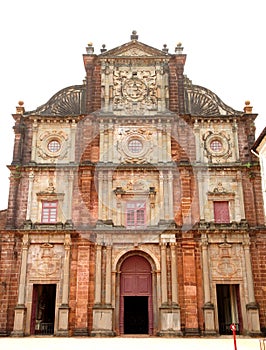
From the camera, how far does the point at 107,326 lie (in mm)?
23797

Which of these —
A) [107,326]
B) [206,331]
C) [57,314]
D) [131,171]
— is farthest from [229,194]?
[57,314]

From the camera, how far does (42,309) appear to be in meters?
29.5

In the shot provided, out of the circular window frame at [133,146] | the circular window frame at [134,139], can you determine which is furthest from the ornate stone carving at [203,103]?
the circular window frame at [133,146]

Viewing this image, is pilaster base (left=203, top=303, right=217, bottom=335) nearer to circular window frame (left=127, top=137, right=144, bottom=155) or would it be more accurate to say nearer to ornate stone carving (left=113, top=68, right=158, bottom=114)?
circular window frame (left=127, top=137, right=144, bottom=155)

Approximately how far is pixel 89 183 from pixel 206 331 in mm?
10908

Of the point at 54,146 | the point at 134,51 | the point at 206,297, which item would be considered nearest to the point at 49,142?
the point at 54,146

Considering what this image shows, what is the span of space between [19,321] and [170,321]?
831 cm

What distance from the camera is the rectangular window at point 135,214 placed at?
1034 inches

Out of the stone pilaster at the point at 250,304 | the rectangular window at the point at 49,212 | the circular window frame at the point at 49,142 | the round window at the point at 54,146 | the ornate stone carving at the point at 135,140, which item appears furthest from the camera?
the round window at the point at 54,146

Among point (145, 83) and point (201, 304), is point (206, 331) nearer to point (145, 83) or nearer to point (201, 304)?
point (201, 304)

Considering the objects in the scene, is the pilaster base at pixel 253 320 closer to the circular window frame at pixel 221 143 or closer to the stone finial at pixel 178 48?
the circular window frame at pixel 221 143

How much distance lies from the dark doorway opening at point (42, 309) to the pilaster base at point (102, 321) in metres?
3.66

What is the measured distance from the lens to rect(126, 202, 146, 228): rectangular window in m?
26.3

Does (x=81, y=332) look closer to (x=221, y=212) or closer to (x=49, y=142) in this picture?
(x=221, y=212)
